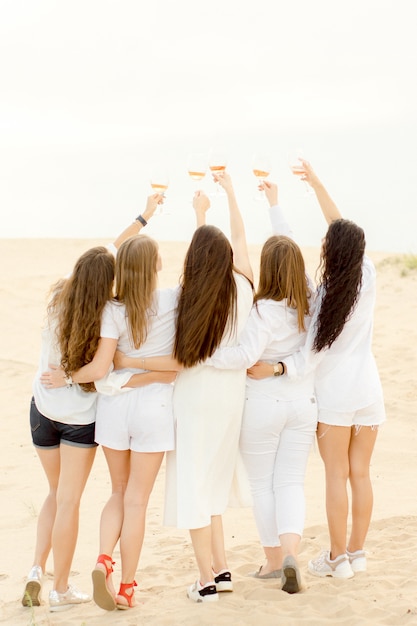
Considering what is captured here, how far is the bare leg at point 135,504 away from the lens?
14.2 ft

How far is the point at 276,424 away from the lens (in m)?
4.43

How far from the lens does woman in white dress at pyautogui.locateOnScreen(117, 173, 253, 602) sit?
13.8 feet

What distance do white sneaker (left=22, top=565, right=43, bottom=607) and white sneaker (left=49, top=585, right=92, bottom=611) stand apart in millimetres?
141

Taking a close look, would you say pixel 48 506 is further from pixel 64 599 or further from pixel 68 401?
pixel 68 401

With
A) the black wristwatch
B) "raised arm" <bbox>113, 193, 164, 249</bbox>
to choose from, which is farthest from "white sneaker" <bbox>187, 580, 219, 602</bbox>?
"raised arm" <bbox>113, 193, 164, 249</bbox>

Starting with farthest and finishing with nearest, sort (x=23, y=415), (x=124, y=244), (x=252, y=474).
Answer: (x=23, y=415)
(x=252, y=474)
(x=124, y=244)

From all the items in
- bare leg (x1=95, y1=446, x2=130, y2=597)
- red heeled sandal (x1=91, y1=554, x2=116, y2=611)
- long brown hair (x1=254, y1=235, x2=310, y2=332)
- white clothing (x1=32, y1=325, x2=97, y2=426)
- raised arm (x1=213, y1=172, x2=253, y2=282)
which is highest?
raised arm (x1=213, y1=172, x2=253, y2=282)

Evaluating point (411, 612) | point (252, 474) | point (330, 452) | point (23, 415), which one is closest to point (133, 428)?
point (252, 474)

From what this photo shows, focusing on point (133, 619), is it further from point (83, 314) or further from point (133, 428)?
point (83, 314)

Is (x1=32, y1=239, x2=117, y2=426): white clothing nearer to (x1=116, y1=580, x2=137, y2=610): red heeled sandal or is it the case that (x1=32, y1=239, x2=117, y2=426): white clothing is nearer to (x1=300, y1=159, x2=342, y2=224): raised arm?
(x1=116, y1=580, x2=137, y2=610): red heeled sandal

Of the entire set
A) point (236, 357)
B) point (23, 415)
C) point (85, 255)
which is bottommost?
point (23, 415)

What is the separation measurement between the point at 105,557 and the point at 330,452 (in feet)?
4.21

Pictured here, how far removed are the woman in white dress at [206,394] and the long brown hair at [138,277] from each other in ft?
0.53

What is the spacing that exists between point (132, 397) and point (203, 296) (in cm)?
61
